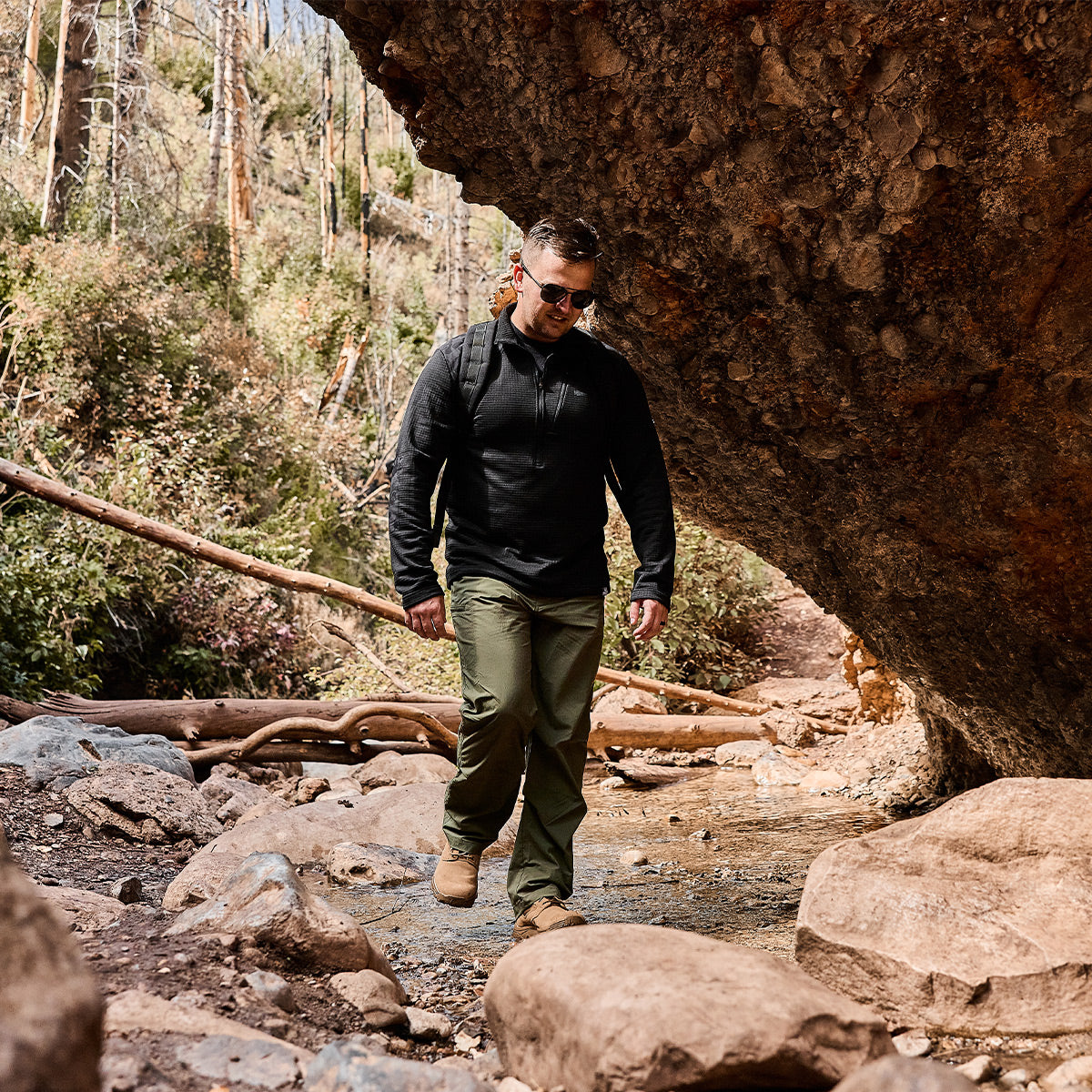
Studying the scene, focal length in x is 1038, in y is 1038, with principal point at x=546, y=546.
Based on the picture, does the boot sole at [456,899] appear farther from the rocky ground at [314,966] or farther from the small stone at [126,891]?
the small stone at [126,891]

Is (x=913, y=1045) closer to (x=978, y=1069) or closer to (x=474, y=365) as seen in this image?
(x=978, y=1069)

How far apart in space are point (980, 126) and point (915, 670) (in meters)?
2.49

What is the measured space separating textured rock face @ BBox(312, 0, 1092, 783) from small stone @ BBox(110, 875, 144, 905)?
8.88 ft

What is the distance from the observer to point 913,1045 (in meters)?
2.29

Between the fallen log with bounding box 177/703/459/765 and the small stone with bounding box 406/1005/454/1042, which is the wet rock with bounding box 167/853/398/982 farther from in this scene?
the fallen log with bounding box 177/703/459/765

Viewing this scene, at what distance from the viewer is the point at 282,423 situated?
1405cm

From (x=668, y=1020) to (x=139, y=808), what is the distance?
3.78m

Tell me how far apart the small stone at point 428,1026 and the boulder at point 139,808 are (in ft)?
9.28

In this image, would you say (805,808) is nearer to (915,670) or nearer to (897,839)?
(915,670)

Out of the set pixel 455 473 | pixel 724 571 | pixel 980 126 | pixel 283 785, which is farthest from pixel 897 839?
pixel 724 571

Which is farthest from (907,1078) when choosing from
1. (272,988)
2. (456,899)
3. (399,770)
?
(399,770)

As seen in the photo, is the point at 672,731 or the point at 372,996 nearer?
the point at 372,996

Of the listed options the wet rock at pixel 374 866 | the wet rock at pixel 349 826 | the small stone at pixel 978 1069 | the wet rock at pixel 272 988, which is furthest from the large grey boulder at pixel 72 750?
the small stone at pixel 978 1069

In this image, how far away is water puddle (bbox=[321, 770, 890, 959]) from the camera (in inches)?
137
